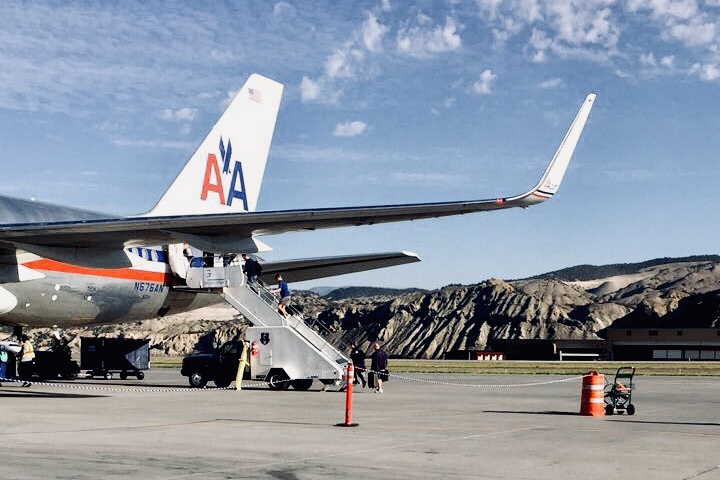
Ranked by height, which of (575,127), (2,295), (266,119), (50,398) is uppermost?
(266,119)

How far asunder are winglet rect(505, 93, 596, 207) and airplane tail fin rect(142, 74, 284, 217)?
55.2ft

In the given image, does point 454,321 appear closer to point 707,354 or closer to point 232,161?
point 707,354

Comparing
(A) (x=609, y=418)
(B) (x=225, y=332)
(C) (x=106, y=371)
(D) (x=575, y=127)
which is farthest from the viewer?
(B) (x=225, y=332)

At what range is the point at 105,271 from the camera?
31.0 metres

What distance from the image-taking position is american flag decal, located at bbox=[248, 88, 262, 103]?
38.3 metres

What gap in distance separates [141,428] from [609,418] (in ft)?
34.3

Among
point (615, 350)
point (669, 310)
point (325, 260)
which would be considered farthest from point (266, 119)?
point (669, 310)

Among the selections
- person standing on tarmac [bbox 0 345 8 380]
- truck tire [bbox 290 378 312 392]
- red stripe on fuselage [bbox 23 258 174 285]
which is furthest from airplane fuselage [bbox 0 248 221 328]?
truck tire [bbox 290 378 312 392]

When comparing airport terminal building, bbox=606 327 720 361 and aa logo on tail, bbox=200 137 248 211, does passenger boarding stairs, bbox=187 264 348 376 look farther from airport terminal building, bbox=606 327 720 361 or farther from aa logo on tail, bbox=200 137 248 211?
airport terminal building, bbox=606 327 720 361

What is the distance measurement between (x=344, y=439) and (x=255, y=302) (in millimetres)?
17862

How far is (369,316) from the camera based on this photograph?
605 ft

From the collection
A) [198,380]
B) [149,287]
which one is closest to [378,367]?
[198,380]

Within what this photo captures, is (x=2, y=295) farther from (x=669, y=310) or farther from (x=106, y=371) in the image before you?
(x=669, y=310)

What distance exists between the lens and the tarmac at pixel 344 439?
1219 cm
